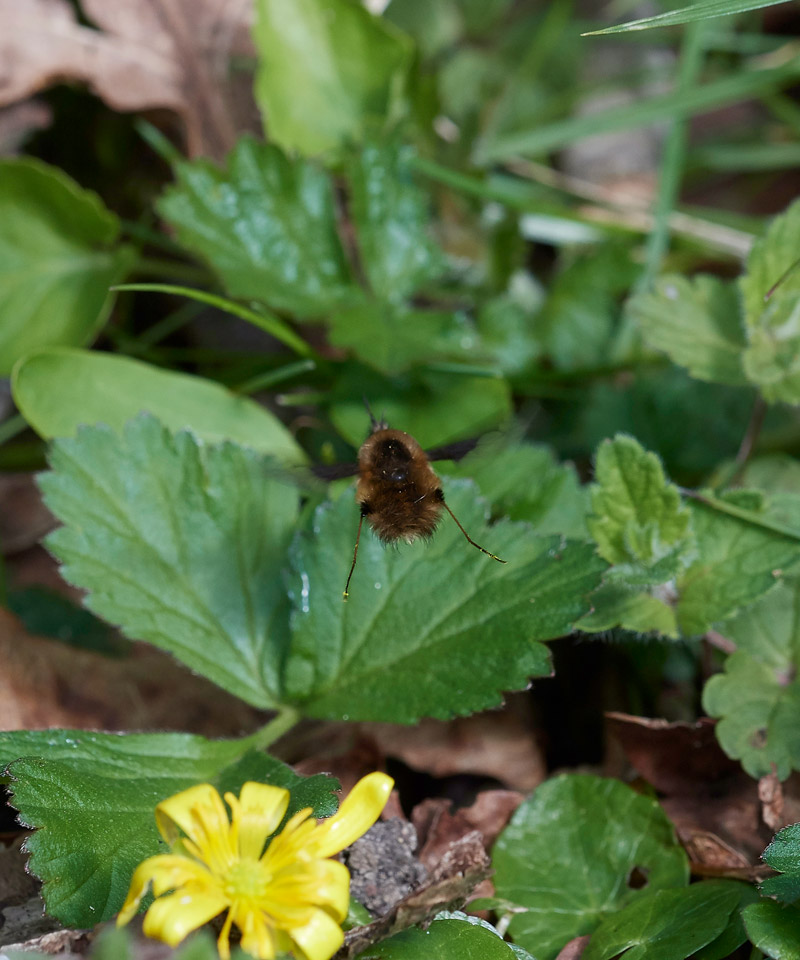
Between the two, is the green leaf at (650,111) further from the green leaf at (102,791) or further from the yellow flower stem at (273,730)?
the green leaf at (102,791)

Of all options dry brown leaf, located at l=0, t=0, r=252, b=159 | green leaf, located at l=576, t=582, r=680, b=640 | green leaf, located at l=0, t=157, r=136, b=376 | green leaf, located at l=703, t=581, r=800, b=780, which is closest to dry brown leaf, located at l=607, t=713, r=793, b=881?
green leaf, located at l=703, t=581, r=800, b=780

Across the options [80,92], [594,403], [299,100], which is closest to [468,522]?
[594,403]

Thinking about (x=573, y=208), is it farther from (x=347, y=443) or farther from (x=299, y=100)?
(x=347, y=443)

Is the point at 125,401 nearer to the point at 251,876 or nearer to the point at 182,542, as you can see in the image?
the point at 182,542

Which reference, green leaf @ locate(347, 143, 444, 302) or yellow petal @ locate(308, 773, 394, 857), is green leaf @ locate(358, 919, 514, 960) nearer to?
yellow petal @ locate(308, 773, 394, 857)

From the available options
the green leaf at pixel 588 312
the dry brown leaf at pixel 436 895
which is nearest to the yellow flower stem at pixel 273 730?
the dry brown leaf at pixel 436 895

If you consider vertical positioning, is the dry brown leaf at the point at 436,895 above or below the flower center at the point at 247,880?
below
